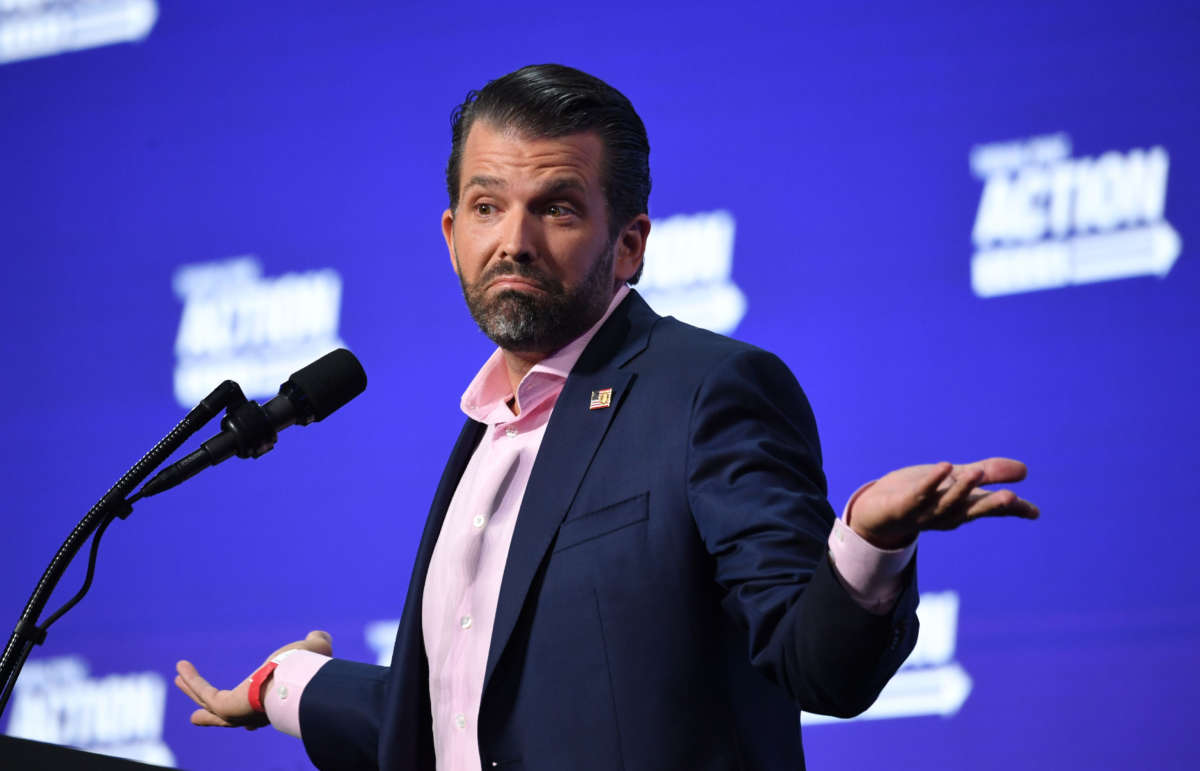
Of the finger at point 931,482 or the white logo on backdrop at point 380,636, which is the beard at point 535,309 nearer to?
the finger at point 931,482

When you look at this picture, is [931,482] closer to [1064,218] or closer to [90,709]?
[1064,218]

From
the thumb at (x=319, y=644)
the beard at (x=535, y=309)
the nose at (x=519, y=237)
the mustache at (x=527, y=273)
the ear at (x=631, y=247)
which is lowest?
the thumb at (x=319, y=644)

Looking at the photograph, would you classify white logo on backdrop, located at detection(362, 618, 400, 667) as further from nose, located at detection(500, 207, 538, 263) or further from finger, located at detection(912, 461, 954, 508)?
finger, located at detection(912, 461, 954, 508)

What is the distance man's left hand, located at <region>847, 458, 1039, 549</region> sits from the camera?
105 centimetres

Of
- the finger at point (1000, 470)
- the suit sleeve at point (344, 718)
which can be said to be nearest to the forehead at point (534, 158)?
the suit sleeve at point (344, 718)

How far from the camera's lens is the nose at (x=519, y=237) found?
1.87 metres

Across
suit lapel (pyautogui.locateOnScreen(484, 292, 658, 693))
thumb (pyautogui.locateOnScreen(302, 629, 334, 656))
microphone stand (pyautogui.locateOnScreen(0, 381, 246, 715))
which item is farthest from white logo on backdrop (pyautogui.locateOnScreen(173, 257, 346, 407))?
microphone stand (pyautogui.locateOnScreen(0, 381, 246, 715))

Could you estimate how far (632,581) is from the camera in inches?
59.5

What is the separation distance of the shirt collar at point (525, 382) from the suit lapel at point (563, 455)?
5 centimetres

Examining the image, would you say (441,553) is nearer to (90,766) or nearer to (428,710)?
(428,710)

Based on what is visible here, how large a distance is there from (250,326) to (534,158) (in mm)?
1651

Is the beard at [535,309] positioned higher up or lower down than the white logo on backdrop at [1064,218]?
lower down

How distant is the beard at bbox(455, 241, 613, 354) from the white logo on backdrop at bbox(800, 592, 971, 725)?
0.99m

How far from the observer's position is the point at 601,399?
172 cm
